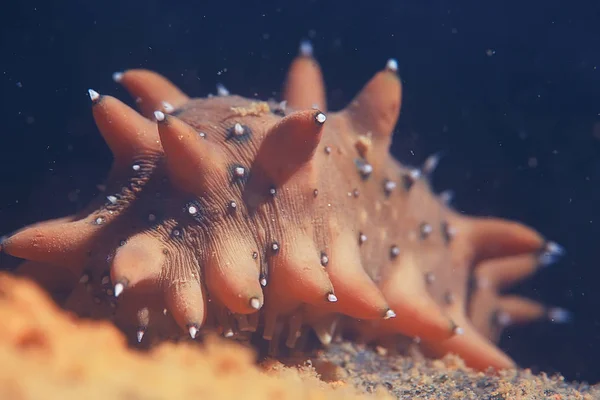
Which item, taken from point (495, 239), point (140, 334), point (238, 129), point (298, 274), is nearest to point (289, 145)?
point (238, 129)

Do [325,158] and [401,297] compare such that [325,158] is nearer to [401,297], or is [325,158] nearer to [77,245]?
[401,297]

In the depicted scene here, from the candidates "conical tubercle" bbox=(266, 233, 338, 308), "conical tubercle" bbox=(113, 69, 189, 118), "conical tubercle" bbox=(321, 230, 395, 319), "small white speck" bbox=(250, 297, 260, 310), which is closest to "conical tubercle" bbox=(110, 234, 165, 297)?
"small white speck" bbox=(250, 297, 260, 310)

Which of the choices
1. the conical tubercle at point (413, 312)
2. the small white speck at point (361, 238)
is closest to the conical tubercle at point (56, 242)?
the small white speck at point (361, 238)

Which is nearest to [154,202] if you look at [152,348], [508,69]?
[152,348]

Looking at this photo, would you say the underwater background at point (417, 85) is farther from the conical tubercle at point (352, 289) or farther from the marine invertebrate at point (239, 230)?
the conical tubercle at point (352, 289)

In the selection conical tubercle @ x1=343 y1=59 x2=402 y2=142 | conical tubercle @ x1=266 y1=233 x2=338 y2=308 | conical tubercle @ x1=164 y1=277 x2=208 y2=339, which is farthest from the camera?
conical tubercle @ x1=343 y1=59 x2=402 y2=142

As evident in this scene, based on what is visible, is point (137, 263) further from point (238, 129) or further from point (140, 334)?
point (238, 129)

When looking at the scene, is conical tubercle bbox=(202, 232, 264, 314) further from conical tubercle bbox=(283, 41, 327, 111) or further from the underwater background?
the underwater background
